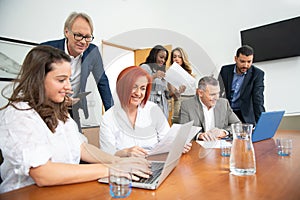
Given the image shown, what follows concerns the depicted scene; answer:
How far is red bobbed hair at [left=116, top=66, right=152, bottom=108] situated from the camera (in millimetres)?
1201

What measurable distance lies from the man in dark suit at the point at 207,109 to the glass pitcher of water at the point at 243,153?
83 centimetres

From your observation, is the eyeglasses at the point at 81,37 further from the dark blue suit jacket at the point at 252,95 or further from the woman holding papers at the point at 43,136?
the dark blue suit jacket at the point at 252,95

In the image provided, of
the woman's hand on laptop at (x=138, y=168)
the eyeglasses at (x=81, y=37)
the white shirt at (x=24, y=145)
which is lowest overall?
the woman's hand on laptop at (x=138, y=168)

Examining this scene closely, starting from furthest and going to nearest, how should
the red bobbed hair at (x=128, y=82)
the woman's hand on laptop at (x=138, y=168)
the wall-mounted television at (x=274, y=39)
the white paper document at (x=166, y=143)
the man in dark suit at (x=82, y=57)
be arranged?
the wall-mounted television at (x=274, y=39), the man in dark suit at (x=82, y=57), the red bobbed hair at (x=128, y=82), the white paper document at (x=166, y=143), the woman's hand on laptop at (x=138, y=168)

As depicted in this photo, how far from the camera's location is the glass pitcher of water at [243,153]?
74cm

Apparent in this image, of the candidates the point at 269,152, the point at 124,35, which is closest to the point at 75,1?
the point at 124,35

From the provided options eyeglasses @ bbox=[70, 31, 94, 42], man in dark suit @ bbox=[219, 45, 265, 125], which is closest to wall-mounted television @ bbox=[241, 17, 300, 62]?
man in dark suit @ bbox=[219, 45, 265, 125]

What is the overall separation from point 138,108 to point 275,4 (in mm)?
2147

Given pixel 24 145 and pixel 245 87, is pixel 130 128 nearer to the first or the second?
pixel 24 145

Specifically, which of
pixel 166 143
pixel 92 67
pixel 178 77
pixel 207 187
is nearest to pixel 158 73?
pixel 178 77

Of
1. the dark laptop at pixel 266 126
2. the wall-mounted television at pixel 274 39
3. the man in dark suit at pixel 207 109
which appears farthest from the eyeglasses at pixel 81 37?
the wall-mounted television at pixel 274 39

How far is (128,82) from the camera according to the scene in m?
1.26

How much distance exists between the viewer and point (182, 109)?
169cm

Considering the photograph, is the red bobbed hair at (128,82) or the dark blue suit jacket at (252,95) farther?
the dark blue suit jacket at (252,95)
